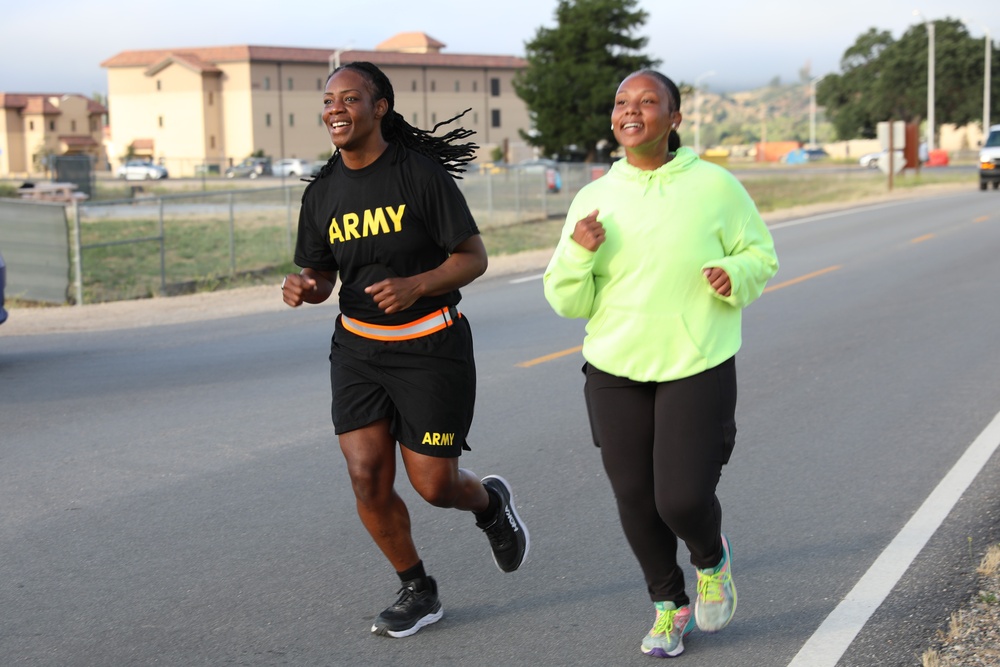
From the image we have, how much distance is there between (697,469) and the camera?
3.69 meters

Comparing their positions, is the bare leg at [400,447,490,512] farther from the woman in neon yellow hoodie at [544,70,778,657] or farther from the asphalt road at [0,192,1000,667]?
the woman in neon yellow hoodie at [544,70,778,657]

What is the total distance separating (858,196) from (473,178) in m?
14.1

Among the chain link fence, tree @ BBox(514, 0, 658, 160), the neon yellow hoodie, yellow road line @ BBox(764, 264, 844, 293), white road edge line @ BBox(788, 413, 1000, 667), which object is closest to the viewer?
the neon yellow hoodie

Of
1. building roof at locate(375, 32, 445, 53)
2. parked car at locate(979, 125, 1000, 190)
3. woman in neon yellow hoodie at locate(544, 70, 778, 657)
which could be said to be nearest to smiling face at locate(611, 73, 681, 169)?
woman in neon yellow hoodie at locate(544, 70, 778, 657)

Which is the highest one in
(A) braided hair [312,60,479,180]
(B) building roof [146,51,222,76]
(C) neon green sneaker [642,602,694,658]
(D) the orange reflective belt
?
(B) building roof [146,51,222,76]

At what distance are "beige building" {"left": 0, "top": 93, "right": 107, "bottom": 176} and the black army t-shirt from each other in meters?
93.4

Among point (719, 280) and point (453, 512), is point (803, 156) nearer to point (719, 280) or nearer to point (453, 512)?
point (453, 512)

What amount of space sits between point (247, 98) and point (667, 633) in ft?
285

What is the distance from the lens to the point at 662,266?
3682mm

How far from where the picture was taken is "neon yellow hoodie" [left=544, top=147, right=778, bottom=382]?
12.1ft

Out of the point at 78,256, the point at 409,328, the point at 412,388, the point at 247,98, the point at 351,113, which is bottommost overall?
the point at 78,256

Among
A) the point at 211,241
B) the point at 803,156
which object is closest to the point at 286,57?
the point at 803,156

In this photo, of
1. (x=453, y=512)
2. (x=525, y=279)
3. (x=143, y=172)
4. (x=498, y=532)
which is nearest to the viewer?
(x=498, y=532)

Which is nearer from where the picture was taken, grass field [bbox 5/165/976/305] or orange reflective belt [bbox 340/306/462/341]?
orange reflective belt [bbox 340/306/462/341]
